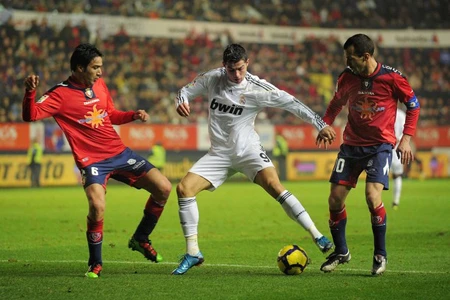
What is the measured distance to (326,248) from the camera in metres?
8.67

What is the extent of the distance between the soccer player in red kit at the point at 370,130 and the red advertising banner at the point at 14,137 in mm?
19888

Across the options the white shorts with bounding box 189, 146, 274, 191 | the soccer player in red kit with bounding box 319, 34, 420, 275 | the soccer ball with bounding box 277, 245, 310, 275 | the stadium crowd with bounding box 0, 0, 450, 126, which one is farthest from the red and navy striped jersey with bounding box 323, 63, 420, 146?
the stadium crowd with bounding box 0, 0, 450, 126

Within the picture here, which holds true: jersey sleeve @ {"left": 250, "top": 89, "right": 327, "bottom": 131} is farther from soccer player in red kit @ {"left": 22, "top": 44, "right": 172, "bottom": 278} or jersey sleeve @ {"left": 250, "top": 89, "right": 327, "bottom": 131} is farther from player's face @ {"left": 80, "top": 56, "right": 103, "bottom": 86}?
player's face @ {"left": 80, "top": 56, "right": 103, "bottom": 86}

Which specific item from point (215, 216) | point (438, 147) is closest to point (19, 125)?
point (215, 216)

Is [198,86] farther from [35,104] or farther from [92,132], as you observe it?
[35,104]

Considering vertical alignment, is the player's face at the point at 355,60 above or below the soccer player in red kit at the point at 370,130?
above

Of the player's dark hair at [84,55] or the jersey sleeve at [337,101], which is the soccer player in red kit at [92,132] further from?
the jersey sleeve at [337,101]

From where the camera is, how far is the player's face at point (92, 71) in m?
8.73

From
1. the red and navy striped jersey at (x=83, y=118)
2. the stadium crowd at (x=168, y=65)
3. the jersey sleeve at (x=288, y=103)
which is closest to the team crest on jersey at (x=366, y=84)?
the jersey sleeve at (x=288, y=103)

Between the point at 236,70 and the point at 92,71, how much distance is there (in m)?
1.46

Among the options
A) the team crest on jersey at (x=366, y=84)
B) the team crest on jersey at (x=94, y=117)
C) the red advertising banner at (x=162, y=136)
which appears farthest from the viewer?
the red advertising banner at (x=162, y=136)

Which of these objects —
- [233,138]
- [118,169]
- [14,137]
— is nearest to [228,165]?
[233,138]

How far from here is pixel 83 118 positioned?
348 inches

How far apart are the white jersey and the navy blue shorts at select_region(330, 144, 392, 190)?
2.54ft
